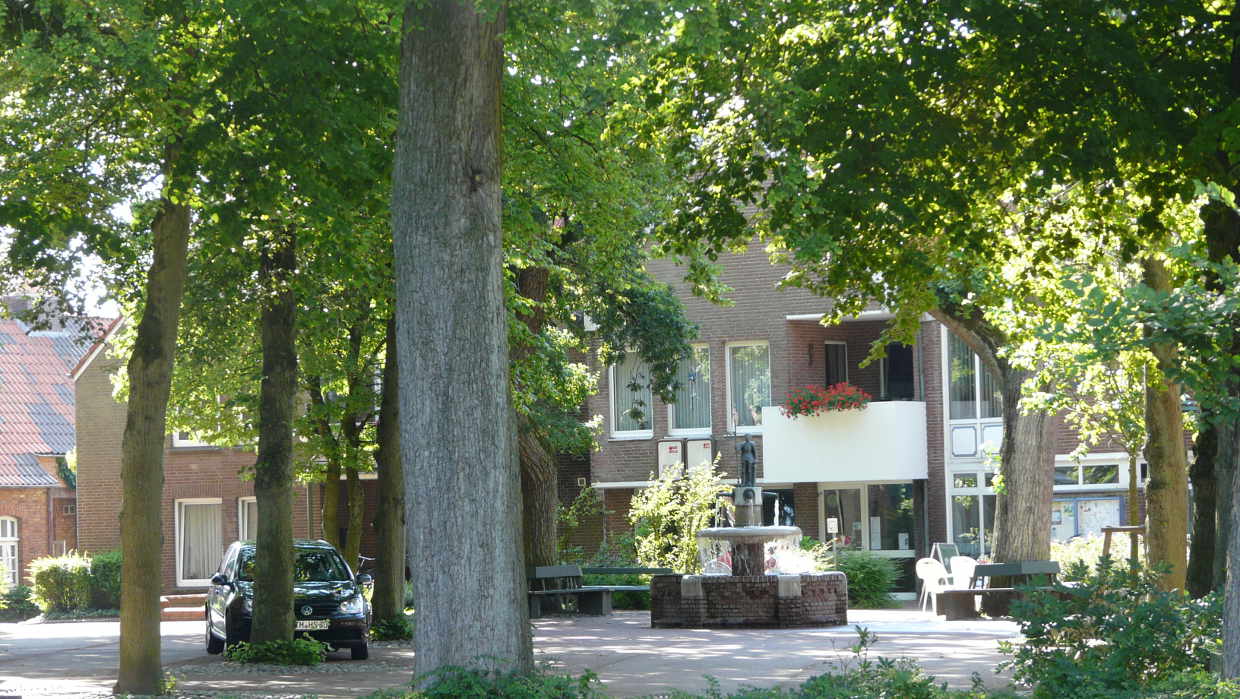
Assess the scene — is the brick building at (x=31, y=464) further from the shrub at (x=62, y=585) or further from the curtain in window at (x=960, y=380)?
the curtain in window at (x=960, y=380)

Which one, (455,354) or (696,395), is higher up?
(696,395)

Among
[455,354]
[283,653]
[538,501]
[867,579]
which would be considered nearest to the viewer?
[455,354]

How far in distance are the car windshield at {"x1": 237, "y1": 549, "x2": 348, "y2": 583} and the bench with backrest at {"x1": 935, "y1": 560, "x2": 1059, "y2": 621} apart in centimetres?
937

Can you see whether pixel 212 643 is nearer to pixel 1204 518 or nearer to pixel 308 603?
pixel 308 603

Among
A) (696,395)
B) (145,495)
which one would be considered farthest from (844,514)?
(145,495)

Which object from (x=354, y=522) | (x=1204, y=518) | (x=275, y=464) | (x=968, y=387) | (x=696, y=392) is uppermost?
(x=696, y=392)

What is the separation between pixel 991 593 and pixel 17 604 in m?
26.6

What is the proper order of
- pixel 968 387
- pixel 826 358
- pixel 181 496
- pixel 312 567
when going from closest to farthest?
1. pixel 312 567
2. pixel 968 387
3. pixel 826 358
4. pixel 181 496

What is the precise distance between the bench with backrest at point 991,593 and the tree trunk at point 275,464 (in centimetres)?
1063

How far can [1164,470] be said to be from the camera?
18.8 meters

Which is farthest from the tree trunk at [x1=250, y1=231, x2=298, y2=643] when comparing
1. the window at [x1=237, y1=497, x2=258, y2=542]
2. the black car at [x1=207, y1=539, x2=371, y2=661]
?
the window at [x1=237, y1=497, x2=258, y2=542]

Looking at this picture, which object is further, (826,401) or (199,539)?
(199,539)

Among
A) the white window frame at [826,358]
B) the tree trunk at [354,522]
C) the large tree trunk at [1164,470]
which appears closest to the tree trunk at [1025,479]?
the large tree trunk at [1164,470]

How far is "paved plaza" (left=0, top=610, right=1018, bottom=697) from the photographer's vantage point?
15.4 meters
